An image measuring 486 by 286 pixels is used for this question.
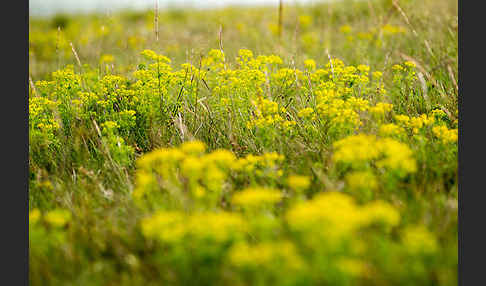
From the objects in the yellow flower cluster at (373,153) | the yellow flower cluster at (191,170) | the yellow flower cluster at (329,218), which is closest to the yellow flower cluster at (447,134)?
the yellow flower cluster at (373,153)

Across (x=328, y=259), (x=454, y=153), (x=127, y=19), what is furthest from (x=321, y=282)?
(x=127, y=19)

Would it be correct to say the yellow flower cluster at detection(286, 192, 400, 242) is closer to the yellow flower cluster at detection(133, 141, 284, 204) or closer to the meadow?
the meadow

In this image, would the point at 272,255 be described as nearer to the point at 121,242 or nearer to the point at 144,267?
the point at 144,267

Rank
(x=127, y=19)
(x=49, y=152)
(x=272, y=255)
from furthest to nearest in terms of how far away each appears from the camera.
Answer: (x=127, y=19), (x=49, y=152), (x=272, y=255)

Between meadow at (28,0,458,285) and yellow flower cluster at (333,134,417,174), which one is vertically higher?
yellow flower cluster at (333,134,417,174)

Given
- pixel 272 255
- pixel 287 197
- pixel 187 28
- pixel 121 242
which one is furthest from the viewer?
pixel 187 28

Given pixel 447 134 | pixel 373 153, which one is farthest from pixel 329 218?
pixel 447 134

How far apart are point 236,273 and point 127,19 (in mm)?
9867

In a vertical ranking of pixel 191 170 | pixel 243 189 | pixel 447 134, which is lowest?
pixel 243 189

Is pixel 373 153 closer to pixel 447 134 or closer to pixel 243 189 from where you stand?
pixel 447 134

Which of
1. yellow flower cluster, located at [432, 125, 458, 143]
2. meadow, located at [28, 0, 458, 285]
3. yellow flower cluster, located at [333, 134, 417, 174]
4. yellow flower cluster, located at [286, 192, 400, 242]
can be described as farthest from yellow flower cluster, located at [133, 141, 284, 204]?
yellow flower cluster, located at [432, 125, 458, 143]

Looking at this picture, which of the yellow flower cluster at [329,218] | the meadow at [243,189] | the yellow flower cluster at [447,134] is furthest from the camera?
the yellow flower cluster at [447,134]

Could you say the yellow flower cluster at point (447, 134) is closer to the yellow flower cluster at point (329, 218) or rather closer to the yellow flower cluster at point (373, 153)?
the yellow flower cluster at point (373, 153)

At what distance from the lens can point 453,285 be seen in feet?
4.94
